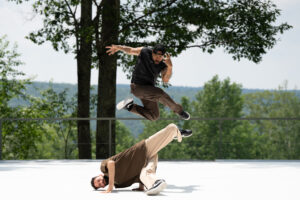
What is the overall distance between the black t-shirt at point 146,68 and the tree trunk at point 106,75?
9184 millimetres

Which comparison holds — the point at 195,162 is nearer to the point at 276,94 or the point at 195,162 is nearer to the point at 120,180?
the point at 120,180

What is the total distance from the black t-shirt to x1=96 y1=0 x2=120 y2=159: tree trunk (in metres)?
9.18

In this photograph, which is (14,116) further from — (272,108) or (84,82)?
(272,108)

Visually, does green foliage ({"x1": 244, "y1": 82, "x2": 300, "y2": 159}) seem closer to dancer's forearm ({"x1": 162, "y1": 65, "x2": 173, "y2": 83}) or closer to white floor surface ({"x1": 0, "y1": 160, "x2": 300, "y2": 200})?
white floor surface ({"x1": 0, "y1": 160, "x2": 300, "y2": 200})

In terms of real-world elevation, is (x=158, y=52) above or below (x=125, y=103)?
above

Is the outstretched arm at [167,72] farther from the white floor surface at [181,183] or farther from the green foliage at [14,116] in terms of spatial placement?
the green foliage at [14,116]

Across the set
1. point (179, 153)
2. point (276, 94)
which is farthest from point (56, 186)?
point (276, 94)

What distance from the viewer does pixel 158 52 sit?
26.1ft

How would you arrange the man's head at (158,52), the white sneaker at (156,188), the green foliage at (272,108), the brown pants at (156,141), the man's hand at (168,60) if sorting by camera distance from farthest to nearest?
1. the green foliage at (272,108)
2. the man's hand at (168,60)
3. the man's head at (158,52)
4. the brown pants at (156,141)
5. the white sneaker at (156,188)

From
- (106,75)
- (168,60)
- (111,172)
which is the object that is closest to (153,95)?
(168,60)

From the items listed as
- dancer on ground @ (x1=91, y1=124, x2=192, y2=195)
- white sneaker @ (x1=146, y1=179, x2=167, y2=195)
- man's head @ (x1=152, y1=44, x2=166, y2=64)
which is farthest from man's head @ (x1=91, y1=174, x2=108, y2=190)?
man's head @ (x1=152, y1=44, x2=166, y2=64)

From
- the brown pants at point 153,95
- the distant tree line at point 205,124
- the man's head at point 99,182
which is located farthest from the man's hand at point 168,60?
the distant tree line at point 205,124

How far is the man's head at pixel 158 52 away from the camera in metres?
7.97

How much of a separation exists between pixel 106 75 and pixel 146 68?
383 inches
